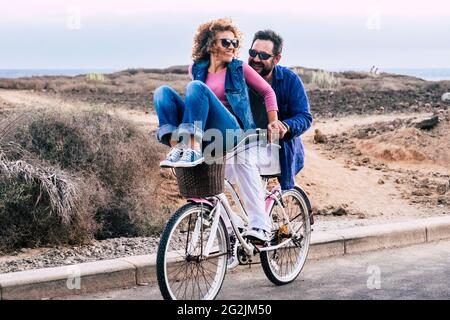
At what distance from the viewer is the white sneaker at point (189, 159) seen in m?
5.05

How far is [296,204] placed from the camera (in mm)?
6707

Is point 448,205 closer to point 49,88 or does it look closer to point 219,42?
point 219,42

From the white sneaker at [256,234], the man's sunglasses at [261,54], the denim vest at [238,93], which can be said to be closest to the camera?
the denim vest at [238,93]

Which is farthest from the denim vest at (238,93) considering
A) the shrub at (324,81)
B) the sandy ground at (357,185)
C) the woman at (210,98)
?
the shrub at (324,81)

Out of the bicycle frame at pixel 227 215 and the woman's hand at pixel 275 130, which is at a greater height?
the woman's hand at pixel 275 130

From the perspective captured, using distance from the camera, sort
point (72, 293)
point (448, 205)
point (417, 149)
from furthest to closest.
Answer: point (417, 149), point (448, 205), point (72, 293)

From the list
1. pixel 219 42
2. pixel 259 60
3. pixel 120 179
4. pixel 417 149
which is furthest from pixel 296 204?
pixel 417 149

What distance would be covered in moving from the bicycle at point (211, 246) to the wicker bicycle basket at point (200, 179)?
0.14 m

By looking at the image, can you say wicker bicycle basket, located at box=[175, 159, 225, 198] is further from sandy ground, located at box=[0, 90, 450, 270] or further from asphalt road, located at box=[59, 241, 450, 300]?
sandy ground, located at box=[0, 90, 450, 270]

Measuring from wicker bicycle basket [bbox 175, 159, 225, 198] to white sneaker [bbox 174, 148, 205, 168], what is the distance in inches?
2.3

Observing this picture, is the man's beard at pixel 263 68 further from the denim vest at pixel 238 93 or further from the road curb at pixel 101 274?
the road curb at pixel 101 274

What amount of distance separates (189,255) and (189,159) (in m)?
0.66

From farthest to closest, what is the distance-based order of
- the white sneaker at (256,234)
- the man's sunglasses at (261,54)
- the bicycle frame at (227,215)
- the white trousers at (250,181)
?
1. the man's sunglasses at (261,54)
2. the white sneaker at (256,234)
3. the white trousers at (250,181)
4. the bicycle frame at (227,215)

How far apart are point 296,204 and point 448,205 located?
166 inches
